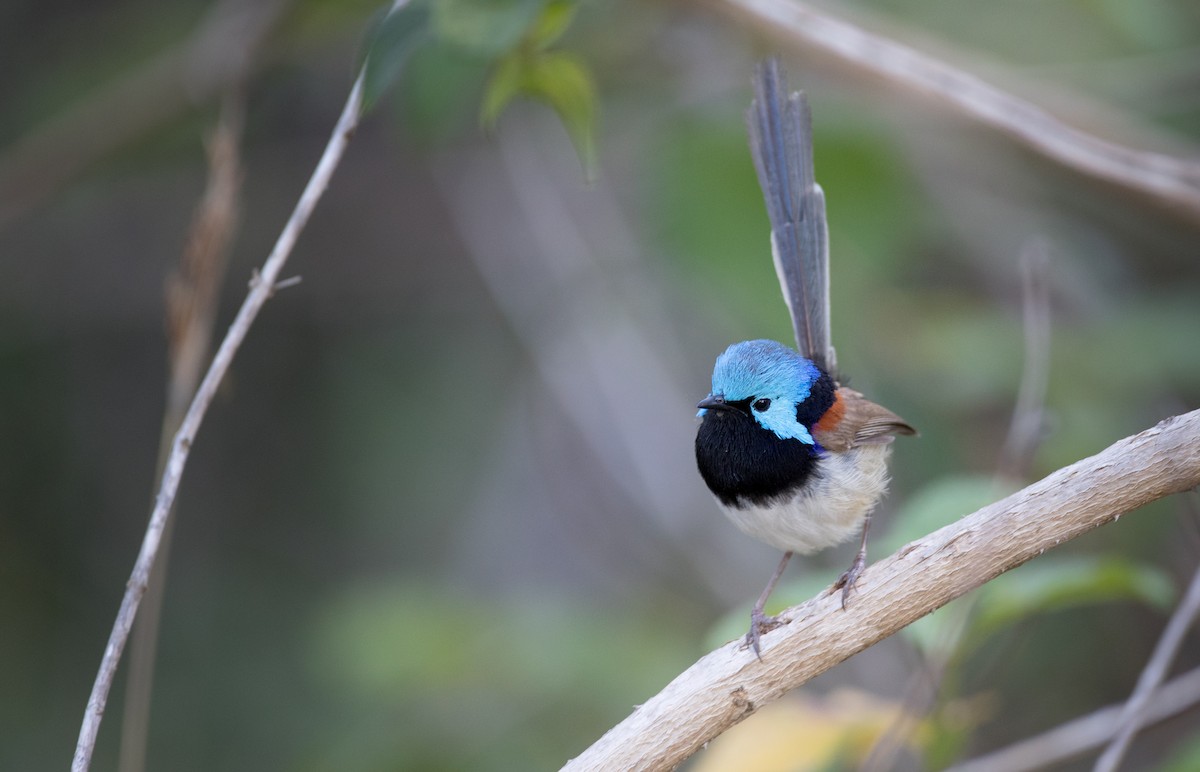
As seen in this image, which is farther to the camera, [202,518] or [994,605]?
[202,518]

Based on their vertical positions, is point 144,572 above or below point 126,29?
below

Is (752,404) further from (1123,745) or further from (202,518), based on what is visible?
(202,518)

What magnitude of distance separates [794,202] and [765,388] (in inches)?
21.1

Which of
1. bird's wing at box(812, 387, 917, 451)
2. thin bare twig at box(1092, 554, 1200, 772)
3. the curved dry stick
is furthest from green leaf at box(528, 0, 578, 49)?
thin bare twig at box(1092, 554, 1200, 772)

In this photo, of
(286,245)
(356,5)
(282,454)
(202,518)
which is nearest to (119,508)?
(202,518)

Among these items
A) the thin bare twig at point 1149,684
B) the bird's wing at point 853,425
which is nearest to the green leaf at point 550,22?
the bird's wing at point 853,425

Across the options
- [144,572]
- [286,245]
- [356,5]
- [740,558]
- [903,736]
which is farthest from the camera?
[740,558]

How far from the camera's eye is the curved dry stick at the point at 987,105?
3.09m

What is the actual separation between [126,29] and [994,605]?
4.23 metres

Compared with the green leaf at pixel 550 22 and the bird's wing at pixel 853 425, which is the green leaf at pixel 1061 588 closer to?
the bird's wing at pixel 853 425

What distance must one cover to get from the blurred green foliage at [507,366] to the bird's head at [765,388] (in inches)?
31.2

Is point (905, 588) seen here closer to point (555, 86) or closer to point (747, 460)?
point (747, 460)

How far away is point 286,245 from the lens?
223 cm

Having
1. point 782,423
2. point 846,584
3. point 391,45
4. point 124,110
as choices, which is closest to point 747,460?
point 782,423
